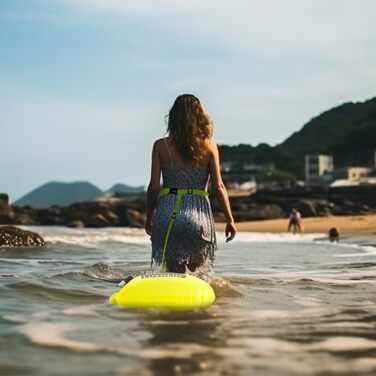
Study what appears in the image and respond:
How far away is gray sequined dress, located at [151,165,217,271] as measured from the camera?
238 inches

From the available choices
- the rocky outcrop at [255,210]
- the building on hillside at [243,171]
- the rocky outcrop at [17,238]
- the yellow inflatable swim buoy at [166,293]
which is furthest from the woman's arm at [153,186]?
the building on hillside at [243,171]

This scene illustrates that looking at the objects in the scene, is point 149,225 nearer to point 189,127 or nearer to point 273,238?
point 189,127

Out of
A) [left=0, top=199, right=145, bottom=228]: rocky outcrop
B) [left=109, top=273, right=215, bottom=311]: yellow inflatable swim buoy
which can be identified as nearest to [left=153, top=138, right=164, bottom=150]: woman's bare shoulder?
[left=109, top=273, right=215, bottom=311]: yellow inflatable swim buoy

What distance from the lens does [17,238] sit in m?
15.6

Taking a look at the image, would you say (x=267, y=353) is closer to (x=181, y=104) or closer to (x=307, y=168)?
(x=181, y=104)

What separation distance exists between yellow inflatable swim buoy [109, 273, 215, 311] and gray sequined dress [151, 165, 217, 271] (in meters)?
0.75

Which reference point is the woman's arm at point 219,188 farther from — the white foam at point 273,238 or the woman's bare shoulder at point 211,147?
the white foam at point 273,238

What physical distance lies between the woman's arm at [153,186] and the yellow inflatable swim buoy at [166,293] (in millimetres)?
1081

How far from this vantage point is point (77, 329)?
4355 mm

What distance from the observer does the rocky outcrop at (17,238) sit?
15219mm

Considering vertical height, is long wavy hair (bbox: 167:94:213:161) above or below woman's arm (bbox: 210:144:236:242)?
above

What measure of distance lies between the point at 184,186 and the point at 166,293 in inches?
52.5

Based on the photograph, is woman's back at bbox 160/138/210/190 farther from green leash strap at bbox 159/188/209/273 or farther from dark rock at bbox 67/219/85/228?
dark rock at bbox 67/219/85/228

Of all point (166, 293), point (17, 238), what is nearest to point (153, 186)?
point (166, 293)
